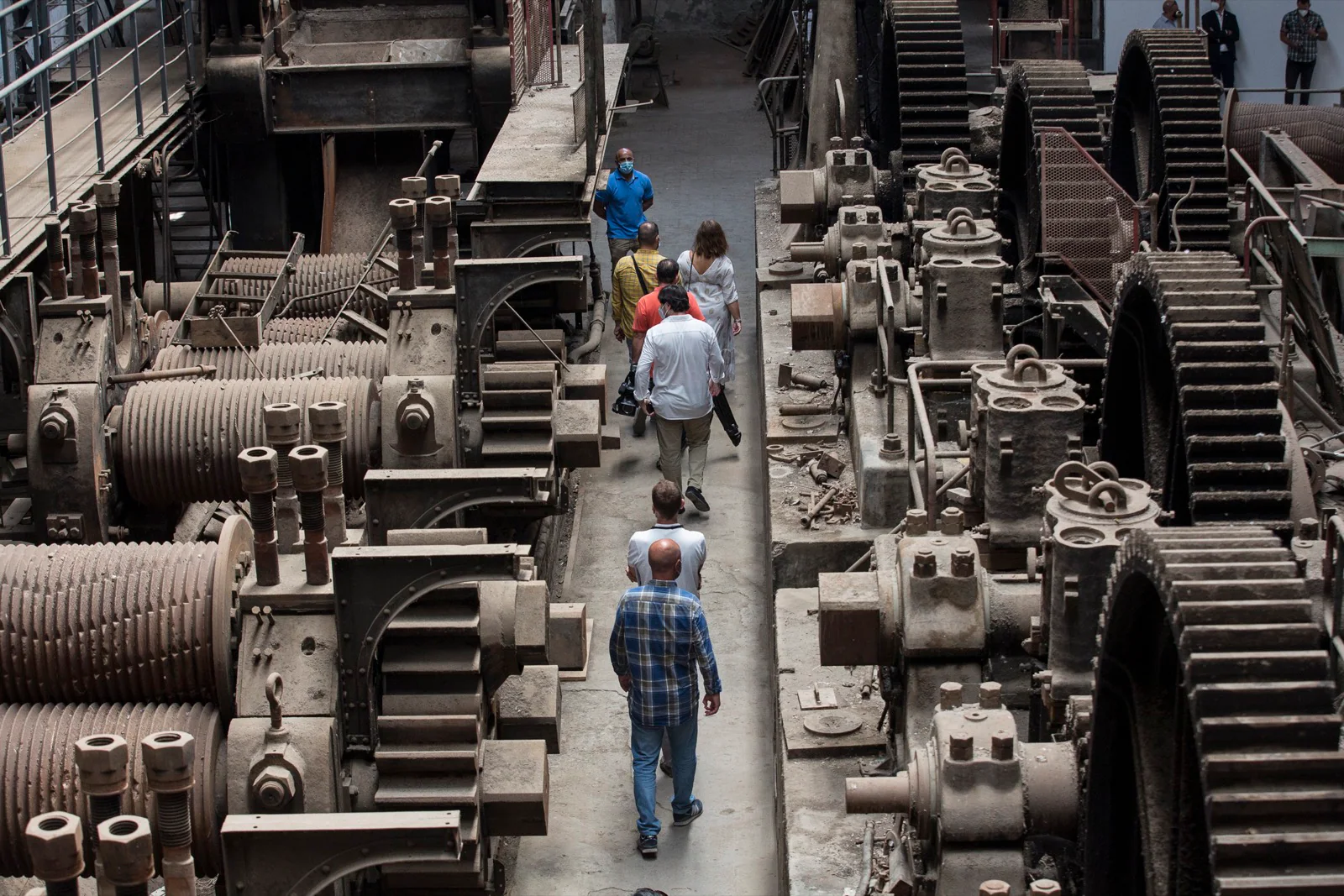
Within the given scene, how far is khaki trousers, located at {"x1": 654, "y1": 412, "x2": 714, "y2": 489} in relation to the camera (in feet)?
35.6

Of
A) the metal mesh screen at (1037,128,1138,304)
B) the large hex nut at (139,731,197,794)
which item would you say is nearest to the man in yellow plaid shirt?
the metal mesh screen at (1037,128,1138,304)

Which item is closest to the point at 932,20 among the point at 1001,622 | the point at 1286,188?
the point at 1286,188

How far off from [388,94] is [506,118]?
→ 3.59 feet

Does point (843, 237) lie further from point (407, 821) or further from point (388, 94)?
point (407, 821)

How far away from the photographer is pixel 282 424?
21.5 ft

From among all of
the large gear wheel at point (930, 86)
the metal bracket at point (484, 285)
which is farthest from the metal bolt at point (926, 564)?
the large gear wheel at point (930, 86)

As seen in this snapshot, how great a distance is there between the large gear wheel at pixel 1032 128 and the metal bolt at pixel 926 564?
4.41m

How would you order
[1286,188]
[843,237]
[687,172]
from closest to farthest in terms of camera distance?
[843,237]
[1286,188]
[687,172]

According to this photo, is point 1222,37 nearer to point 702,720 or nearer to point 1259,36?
point 1259,36

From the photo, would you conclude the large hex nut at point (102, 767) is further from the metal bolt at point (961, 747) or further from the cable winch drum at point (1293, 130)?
the cable winch drum at point (1293, 130)

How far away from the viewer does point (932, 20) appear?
13734 mm

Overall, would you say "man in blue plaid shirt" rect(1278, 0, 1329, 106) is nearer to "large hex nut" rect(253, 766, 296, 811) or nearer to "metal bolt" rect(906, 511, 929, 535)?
"metal bolt" rect(906, 511, 929, 535)

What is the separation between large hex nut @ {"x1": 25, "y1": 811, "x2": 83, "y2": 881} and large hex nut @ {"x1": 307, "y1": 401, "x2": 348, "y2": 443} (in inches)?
91.6

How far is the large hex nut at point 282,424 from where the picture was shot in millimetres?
6527
